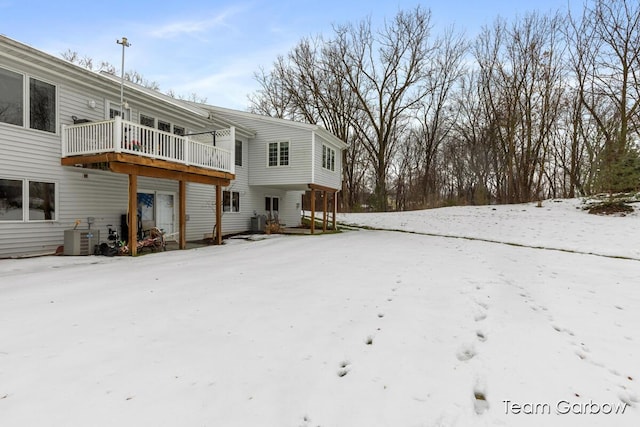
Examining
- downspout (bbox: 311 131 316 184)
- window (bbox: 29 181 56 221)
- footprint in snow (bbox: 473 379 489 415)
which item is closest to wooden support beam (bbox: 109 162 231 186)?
window (bbox: 29 181 56 221)

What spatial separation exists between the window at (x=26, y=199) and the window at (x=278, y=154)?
8750 millimetres

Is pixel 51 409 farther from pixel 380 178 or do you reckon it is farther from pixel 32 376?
pixel 380 178

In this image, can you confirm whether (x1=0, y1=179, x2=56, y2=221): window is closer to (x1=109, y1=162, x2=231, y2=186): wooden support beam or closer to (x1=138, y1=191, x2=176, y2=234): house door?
(x1=109, y1=162, x2=231, y2=186): wooden support beam

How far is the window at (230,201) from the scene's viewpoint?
14414 mm

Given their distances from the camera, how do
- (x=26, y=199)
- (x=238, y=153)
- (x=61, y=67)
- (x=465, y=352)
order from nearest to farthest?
(x=465, y=352) → (x=26, y=199) → (x=61, y=67) → (x=238, y=153)

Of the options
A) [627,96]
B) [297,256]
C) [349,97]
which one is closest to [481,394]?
[297,256]

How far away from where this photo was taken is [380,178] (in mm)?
27641

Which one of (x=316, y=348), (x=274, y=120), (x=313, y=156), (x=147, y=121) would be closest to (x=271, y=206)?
(x=313, y=156)

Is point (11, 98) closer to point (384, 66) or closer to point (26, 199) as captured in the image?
point (26, 199)

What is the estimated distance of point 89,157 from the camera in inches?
321

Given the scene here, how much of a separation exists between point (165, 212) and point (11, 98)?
5.22 meters

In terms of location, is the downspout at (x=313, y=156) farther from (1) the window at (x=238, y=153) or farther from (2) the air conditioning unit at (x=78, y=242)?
(2) the air conditioning unit at (x=78, y=242)

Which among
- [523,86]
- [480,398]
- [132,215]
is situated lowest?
[480,398]

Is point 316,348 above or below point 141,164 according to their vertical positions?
below
